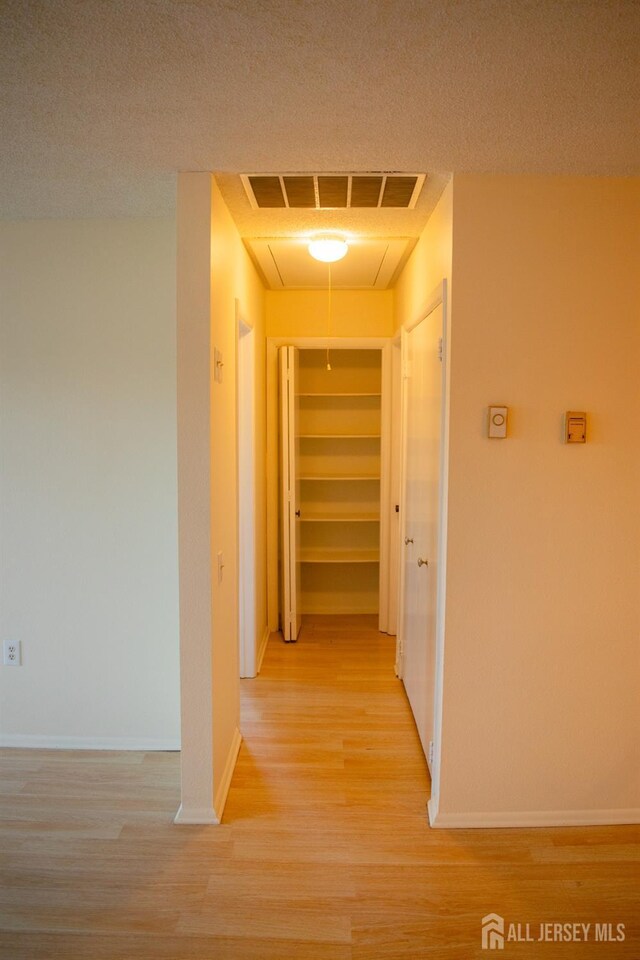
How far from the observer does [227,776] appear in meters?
2.45

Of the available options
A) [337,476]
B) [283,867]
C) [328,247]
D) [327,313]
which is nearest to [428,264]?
[328,247]

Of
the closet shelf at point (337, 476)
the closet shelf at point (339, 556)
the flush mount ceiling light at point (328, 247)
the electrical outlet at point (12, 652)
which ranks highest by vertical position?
the flush mount ceiling light at point (328, 247)

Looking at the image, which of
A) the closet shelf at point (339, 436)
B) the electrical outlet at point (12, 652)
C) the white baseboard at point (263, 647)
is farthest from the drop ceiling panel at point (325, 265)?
the white baseboard at point (263, 647)

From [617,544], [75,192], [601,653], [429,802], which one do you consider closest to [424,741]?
[429,802]

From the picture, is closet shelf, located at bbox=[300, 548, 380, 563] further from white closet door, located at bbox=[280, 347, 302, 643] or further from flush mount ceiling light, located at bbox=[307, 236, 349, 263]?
flush mount ceiling light, located at bbox=[307, 236, 349, 263]

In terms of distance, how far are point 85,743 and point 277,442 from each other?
91.8 inches

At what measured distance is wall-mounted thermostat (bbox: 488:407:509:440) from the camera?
2.10 m

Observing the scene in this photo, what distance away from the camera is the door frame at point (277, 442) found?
161 inches

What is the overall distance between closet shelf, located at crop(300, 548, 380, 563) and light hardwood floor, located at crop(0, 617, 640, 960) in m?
1.85

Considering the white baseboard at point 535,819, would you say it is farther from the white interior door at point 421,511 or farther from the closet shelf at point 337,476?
the closet shelf at point 337,476

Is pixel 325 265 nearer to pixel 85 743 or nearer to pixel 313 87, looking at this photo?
pixel 313 87

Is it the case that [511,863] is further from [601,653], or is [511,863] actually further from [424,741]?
[601,653]

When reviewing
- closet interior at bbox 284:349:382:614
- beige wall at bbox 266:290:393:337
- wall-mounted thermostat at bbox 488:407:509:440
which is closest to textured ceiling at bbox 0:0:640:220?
wall-mounted thermostat at bbox 488:407:509:440

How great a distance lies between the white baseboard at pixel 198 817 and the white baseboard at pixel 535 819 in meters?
0.89
